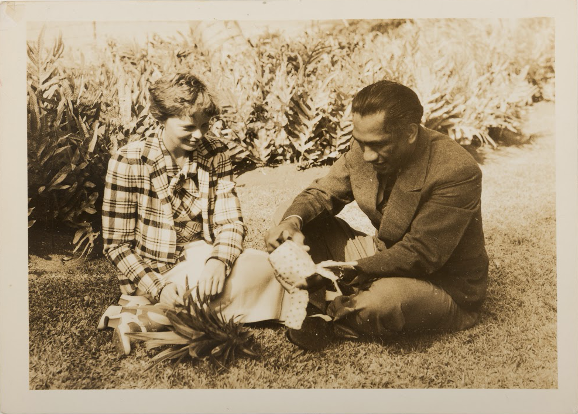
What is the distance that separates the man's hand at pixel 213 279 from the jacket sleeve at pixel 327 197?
0.27 metres

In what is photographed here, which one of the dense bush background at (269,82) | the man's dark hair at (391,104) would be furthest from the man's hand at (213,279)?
the man's dark hair at (391,104)

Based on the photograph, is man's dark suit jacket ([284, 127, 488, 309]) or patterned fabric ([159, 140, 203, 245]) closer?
man's dark suit jacket ([284, 127, 488, 309])

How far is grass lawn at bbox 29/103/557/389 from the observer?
1802 mm

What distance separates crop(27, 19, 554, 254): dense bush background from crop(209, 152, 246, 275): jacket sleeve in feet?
0.28

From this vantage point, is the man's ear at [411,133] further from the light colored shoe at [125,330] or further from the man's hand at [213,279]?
the light colored shoe at [125,330]

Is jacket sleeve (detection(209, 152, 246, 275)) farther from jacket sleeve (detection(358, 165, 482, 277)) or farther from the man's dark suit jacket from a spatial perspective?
jacket sleeve (detection(358, 165, 482, 277))

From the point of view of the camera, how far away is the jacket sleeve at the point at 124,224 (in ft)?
5.76

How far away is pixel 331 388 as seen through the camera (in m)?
1.81

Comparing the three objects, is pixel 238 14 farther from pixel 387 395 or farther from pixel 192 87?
pixel 387 395

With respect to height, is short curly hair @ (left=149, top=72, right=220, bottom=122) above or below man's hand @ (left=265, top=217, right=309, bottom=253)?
above

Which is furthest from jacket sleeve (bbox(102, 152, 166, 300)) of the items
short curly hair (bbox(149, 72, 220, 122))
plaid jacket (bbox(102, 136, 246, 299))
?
short curly hair (bbox(149, 72, 220, 122))

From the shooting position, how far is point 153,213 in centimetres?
177

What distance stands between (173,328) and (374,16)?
1263mm
